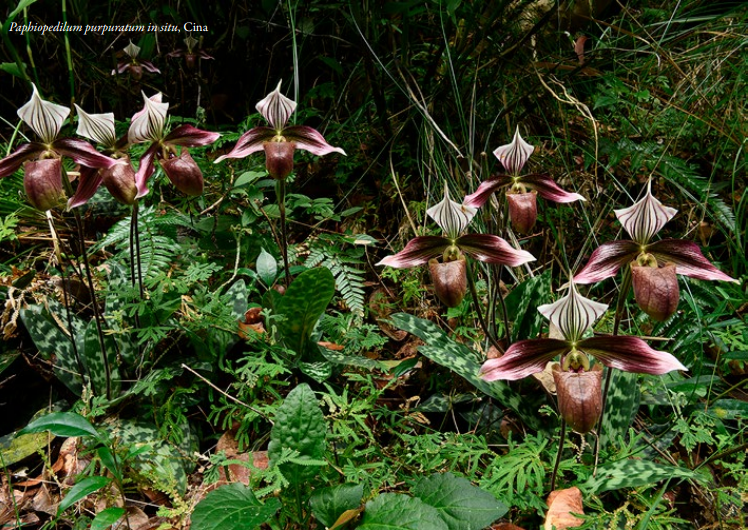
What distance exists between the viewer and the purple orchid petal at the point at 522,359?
1059mm

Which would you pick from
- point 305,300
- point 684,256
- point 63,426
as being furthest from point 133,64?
point 684,256

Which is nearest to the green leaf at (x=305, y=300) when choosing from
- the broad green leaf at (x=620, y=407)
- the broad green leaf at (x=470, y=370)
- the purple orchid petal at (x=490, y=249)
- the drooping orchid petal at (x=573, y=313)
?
the broad green leaf at (x=470, y=370)

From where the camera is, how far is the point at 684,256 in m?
1.16

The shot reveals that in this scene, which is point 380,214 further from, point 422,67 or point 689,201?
point 689,201

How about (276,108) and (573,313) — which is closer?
(573,313)

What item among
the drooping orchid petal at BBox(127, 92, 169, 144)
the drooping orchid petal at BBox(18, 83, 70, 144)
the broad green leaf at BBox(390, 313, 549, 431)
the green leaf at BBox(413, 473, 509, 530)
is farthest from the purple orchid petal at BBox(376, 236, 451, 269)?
the drooping orchid petal at BBox(18, 83, 70, 144)

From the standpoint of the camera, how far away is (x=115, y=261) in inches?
69.5

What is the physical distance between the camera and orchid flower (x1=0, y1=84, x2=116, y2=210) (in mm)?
1258

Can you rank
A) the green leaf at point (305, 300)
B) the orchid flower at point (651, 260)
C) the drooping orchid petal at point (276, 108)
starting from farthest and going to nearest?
1. the green leaf at point (305, 300)
2. the drooping orchid petal at point (276, 108)
3. the orchid flower at point (651, 260)

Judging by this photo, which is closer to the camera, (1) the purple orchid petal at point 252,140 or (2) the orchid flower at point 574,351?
(2) the orchid flower at point 574,351

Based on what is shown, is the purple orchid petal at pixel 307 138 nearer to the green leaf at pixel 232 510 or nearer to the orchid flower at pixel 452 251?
the orchid flower at pixel 452 251

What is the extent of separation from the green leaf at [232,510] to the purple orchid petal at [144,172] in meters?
0.73

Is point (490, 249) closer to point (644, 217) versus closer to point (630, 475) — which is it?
point (644, 217)

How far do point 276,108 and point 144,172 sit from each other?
38 cm
